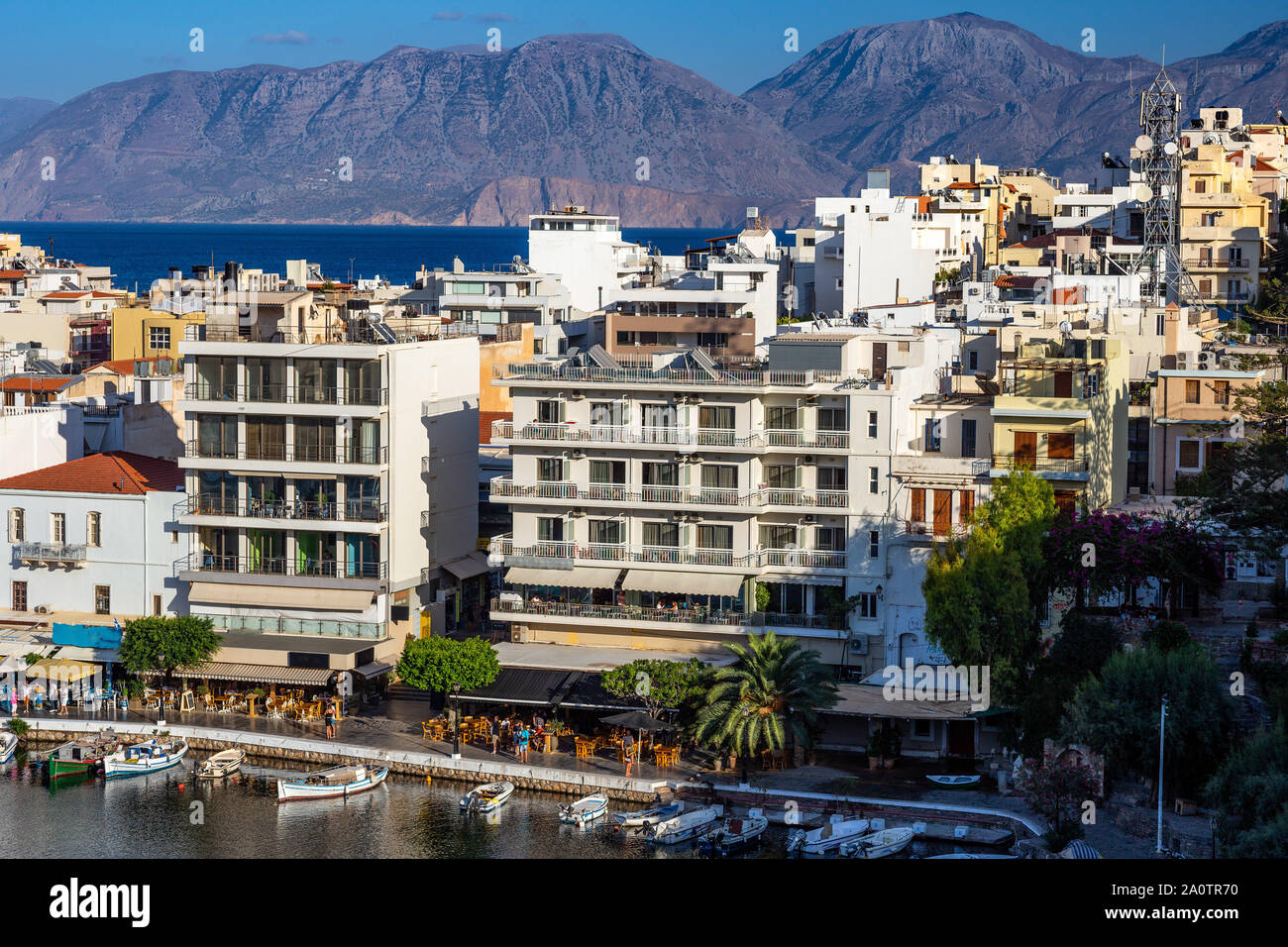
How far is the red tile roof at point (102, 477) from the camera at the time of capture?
53.2 m

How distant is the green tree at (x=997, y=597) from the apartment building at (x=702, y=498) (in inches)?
157

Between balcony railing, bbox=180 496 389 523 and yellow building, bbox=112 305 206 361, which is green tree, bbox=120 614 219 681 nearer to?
balcony railing, bbox=180 496 389 523

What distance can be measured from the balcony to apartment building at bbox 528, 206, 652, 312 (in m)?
52.3

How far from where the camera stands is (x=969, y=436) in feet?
162

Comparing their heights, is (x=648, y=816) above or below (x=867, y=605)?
below

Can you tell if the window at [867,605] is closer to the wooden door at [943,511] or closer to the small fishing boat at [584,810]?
the wooden door at [943,511]

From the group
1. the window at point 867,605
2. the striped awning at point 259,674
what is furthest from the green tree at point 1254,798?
the striped awning at point 259,674

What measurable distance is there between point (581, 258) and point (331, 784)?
65244 mm

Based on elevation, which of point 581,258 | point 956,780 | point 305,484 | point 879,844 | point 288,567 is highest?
point 581,258

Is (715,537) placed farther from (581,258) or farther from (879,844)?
(581,258)

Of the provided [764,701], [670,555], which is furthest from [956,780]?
[670,555]
